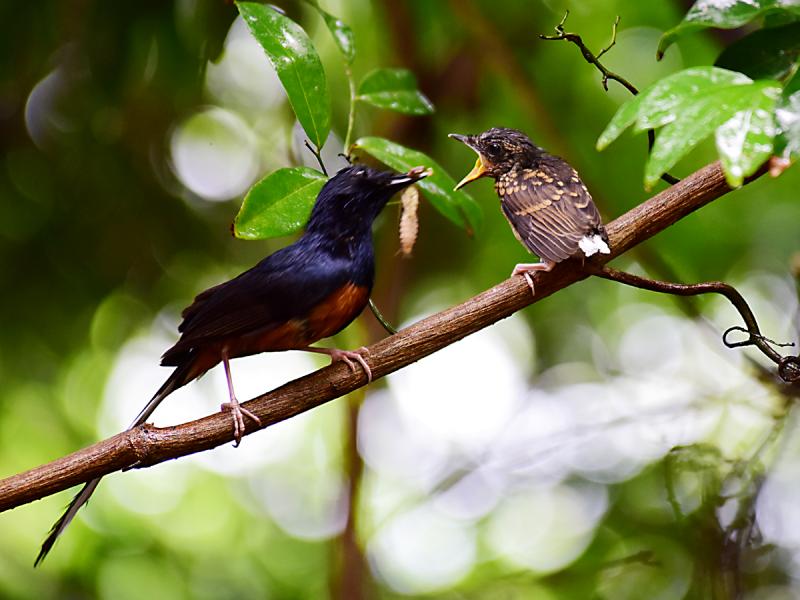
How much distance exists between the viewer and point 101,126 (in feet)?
13.0

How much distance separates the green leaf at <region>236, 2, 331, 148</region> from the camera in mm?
1832

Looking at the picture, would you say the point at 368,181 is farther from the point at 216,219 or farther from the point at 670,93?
the point at 216,219

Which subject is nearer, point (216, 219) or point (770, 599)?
point (770, 599)

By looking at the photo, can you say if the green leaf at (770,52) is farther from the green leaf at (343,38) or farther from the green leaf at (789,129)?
the green leaf at (343,38)

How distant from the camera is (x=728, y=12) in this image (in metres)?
1.57

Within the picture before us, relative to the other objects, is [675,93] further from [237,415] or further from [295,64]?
[237,415]

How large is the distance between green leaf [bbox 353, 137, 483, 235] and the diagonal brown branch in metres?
0.42

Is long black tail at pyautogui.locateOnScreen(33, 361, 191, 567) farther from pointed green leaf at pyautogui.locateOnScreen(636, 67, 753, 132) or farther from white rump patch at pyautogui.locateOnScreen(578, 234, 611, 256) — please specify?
pointed green leaf at pyautogui.locateOnScreen(636, 67, 753, 132)

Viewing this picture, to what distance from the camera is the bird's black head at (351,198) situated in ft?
6.31

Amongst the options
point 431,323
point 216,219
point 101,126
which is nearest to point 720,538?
point 431,323

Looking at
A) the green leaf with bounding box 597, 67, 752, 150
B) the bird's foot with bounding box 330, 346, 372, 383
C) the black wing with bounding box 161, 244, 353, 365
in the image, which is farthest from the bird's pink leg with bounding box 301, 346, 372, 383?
the green leaf with bounding box 597, 67, 752, 150

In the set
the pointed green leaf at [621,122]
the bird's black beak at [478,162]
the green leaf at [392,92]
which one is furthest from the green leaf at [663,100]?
the green leaf at [392,92]

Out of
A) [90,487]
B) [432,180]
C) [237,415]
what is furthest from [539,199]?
[90,487]

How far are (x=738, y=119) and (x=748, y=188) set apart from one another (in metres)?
3.04
